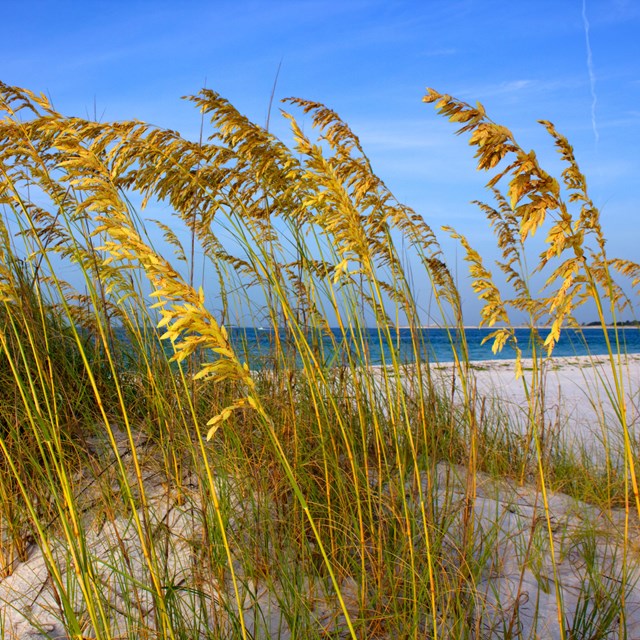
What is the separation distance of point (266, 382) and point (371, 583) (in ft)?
5.19

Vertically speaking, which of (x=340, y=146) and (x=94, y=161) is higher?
(x=340, y=146)

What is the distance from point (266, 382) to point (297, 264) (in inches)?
38.2

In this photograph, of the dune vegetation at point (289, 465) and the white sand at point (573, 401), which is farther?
the white sand at point (573, 401)

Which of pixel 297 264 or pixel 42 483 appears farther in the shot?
pixel 42 483

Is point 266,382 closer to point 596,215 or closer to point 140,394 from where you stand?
point 140,394

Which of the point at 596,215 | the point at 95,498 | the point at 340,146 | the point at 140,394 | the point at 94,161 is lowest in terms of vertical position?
the point at 95,498

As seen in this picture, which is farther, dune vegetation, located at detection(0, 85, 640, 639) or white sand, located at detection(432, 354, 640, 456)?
Result: white sand, located at detection(432, 354, 640, 456)

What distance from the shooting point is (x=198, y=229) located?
12.4ft

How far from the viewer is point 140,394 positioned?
14.5ft

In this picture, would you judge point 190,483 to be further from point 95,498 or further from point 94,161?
point 94,161

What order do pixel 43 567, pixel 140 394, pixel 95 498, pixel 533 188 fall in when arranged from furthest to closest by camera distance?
pixel 140 394
pixel 95 498
pixel 43 567
pixel 533 188

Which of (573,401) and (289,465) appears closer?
(289,465)

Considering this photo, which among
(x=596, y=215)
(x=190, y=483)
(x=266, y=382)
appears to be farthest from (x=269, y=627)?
(x=596, y=215)

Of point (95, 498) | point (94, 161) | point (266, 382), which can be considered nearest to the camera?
point (94, 161)
